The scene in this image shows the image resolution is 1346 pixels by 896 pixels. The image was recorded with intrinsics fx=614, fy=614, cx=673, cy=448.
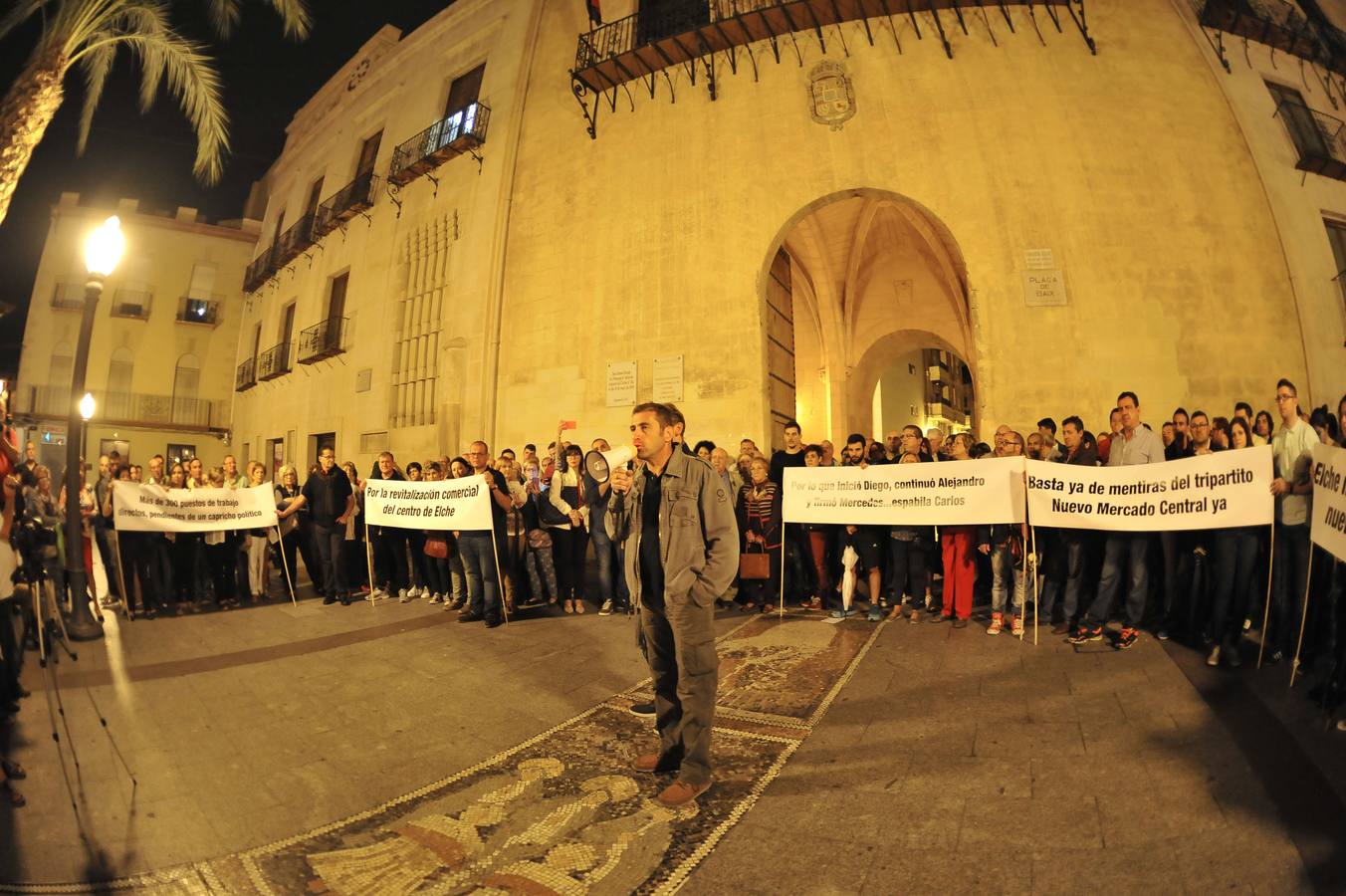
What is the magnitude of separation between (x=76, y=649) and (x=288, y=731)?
11.7 ft

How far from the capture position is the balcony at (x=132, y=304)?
23.7m

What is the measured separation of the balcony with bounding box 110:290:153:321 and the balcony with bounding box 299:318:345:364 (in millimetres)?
11784

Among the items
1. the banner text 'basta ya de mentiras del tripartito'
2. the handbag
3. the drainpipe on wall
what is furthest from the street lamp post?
the drainpipe on wall

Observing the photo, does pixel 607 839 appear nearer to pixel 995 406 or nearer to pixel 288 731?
pixel 288 731

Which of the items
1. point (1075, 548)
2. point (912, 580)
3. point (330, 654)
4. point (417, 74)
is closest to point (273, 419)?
point (417, 74)

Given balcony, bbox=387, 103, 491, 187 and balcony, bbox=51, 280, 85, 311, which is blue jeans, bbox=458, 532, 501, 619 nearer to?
balcony, bbox=387, 103, 491, 187

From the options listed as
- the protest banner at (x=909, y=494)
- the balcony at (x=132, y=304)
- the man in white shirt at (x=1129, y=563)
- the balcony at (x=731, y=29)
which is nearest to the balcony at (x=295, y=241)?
the balcony at (x=132, y=304)

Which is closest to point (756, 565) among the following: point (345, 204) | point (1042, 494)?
point (1042, 494)

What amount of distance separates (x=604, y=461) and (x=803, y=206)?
7079 millimetres

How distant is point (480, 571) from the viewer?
6.82m

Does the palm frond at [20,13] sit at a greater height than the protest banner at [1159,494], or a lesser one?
greater

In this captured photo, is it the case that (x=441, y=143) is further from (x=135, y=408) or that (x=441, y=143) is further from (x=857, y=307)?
(x=135, y=408)

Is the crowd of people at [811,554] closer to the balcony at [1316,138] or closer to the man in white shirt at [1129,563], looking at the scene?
the man in white shirt at [1129,563]

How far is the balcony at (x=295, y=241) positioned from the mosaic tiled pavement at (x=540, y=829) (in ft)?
65.6
